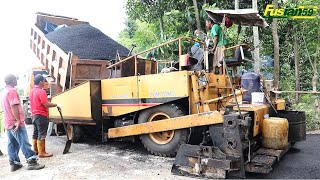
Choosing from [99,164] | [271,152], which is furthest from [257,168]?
[99,164]

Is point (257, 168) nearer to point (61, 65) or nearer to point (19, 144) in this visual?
point (19, 144)

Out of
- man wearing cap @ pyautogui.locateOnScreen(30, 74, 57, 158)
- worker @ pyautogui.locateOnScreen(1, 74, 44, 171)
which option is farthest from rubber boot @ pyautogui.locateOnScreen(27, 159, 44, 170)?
man wearing cap @ pyautogui.locateOnScreen(30, 74, 57, 158)

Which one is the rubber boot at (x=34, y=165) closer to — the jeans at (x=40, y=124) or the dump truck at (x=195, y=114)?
the jeans at (x=40, y=124)

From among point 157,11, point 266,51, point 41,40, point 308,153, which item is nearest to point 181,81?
point 308,153

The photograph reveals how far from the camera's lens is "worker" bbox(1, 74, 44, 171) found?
4.37 metres

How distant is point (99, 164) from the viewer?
4547 mm

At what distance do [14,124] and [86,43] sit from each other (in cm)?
339

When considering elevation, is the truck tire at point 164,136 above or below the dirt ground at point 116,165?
above

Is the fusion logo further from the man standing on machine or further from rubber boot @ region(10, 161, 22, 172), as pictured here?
rubber boot @ region(10, 161, 22, 172)

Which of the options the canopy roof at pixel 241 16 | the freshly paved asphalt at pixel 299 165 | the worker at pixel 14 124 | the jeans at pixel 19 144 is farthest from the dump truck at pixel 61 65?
the freshly paved asphalt at pixel 299 165

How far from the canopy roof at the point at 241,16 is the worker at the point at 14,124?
3.29 meters

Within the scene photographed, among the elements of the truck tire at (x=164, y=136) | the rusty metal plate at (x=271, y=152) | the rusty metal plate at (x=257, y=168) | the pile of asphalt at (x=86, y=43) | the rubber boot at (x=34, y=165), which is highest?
the pile of asphalt at (x=86, y=43)

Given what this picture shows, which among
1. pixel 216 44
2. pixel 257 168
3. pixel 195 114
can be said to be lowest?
pixel 257 168

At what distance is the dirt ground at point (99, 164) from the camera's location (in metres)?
4.01
